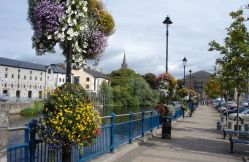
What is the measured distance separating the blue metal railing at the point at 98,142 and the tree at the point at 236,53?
4.81 meters

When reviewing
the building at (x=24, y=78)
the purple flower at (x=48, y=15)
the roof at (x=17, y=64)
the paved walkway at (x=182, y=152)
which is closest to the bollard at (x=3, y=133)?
the purple flower at (x=48, y=15)

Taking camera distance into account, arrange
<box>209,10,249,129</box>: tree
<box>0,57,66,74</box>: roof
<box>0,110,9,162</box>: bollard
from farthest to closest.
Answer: <box>0,57,66,74</box>: roof, <box>209,10,249,129</box>: tree, <box>0,110,9,162</box>: bollard

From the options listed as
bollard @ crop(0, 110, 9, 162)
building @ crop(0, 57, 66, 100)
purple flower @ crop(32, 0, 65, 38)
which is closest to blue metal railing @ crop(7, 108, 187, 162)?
bollard @ crop(0, 110, 9, 162)

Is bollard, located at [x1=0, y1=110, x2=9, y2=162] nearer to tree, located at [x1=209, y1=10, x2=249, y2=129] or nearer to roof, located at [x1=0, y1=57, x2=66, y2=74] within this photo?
tree, located at [x1=209, y1=10, x2=249, y2=129]

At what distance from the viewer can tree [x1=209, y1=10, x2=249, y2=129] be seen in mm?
18500

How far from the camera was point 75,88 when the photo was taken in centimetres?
796

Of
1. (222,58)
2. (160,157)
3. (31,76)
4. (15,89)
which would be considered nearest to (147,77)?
(31,76)

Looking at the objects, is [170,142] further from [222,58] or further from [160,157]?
[222,58]

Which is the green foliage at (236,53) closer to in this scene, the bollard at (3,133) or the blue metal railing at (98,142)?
the blue metal railing at (98,142)

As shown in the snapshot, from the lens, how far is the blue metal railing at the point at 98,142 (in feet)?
24.4

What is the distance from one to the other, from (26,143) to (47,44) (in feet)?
6.91

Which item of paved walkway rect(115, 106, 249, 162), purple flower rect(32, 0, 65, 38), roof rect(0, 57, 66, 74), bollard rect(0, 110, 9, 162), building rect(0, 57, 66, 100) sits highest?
roof rect(0, 57, 66, 74)

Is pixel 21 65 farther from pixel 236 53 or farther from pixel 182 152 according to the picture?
pixel 182 152

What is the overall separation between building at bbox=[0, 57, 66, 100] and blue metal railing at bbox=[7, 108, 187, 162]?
72.6 metres
